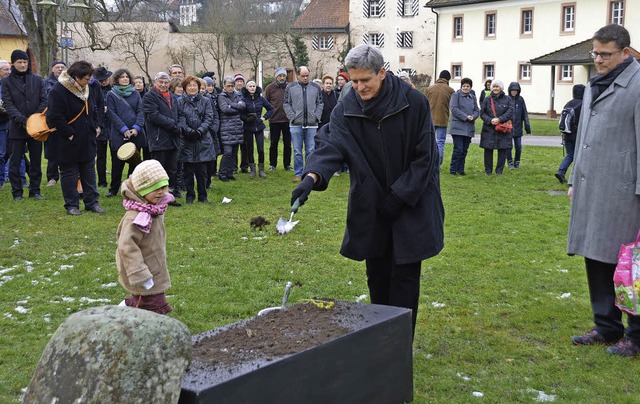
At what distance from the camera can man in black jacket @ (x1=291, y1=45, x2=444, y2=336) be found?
4.96m

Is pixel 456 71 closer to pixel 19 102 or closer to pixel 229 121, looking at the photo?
pixel 229 121

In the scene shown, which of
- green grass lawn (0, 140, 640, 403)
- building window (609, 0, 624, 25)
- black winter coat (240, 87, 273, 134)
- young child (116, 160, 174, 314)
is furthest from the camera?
building window (609, 0, 624, 25)

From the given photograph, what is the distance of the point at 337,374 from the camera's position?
409 centimetres

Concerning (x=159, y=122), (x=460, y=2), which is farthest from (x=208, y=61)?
(x=159, y=122)

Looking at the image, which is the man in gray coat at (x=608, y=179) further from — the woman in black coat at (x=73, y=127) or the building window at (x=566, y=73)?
the building window at (x=566, y=73)

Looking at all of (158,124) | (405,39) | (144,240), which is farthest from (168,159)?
(405,39)

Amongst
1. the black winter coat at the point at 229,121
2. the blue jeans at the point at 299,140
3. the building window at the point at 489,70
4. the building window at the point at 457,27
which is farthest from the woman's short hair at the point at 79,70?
the building window at the point at 457,27

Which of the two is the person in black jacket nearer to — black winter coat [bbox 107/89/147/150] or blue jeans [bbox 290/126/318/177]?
blue jeans [bbox 290/126/318/177]

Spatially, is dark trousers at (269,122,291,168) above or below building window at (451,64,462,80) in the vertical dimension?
below

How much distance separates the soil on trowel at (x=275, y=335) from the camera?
384 cm

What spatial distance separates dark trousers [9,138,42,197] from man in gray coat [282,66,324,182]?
191 inches

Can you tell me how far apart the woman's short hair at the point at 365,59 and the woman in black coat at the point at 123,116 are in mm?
8431

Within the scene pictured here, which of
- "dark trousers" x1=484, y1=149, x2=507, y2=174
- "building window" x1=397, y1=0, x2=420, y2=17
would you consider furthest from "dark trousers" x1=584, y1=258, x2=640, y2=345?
"building window" x1=397, y1=0, x2=420, y2=17

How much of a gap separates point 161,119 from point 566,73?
38.1 m
